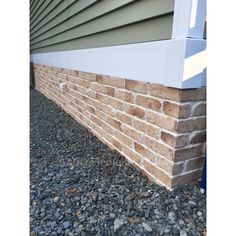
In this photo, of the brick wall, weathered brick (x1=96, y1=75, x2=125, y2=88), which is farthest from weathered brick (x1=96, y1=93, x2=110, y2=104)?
weathered brick (x1=96, y1=75, x2=125, y2=88)

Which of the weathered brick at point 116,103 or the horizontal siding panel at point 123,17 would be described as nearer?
the horizontal siding panel at point 123,17

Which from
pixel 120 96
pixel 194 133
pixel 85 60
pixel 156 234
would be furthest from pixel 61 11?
pixel 156 234

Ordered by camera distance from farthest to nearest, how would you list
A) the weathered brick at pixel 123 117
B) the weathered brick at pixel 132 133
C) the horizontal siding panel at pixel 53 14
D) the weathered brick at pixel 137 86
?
the horizontal siding panel at pixel 53 14, the weathered brick at pixel 123 117, the weathered brick at pixel 132 133, the weathered brick at pixel 137 86

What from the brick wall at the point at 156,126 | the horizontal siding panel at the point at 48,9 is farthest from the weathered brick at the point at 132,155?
the horizontal siding panel at the point at 48,9

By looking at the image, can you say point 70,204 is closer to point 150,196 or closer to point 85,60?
point 150,196

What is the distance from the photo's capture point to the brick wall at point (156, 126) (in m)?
1.44

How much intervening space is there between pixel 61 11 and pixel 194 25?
10.1ft

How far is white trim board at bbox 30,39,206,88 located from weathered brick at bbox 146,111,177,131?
23cm

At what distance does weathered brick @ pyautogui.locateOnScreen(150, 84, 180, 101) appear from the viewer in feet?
4.59

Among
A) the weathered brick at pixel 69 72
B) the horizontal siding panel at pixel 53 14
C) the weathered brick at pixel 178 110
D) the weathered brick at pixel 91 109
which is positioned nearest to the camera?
the weathered brick at pixel 178 110

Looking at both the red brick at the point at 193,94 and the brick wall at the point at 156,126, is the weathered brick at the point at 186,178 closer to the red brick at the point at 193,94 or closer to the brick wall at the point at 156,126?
the brick wall at the point at 156,126

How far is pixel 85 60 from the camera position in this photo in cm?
282

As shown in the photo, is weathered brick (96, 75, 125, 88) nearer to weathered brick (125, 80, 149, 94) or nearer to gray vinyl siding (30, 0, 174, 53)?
weathered brick (125, 80, 149, 94)

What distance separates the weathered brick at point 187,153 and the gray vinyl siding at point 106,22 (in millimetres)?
766
